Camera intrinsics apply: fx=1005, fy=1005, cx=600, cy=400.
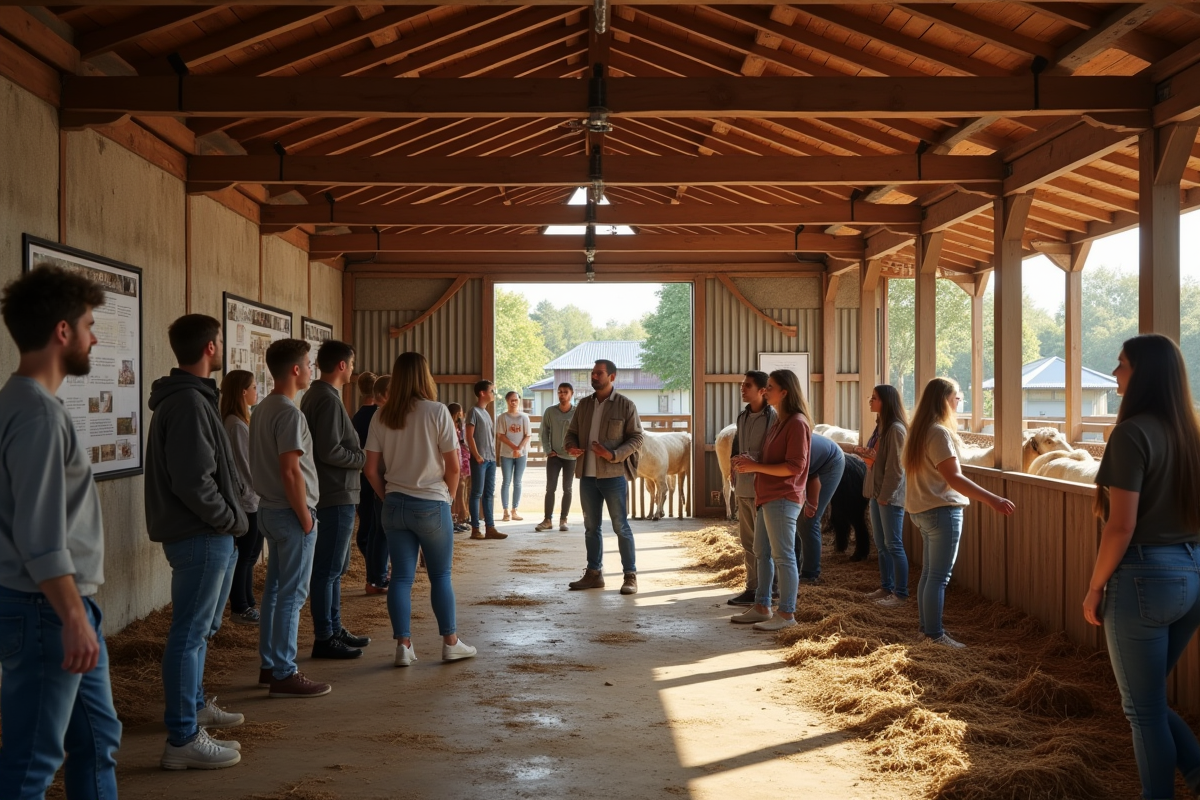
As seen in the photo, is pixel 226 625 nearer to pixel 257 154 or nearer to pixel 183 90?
pixel 183 90

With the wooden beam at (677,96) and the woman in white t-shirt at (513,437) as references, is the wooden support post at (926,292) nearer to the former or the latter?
the wooden beam at (677,96)

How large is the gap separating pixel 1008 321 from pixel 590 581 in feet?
12.5

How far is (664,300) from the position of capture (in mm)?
48094

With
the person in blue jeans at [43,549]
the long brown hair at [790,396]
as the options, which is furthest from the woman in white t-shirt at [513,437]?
the person in blue jeans at [43,549]

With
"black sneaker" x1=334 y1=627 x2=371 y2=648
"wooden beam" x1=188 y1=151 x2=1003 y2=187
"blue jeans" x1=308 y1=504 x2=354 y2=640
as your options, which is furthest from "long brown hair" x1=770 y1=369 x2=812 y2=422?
"black sneaker" x1=334 y1=627 x2=371 y2=648

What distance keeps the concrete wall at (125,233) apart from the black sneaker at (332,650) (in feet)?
4.51

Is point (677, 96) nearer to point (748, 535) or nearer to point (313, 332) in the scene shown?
point (748, 535)

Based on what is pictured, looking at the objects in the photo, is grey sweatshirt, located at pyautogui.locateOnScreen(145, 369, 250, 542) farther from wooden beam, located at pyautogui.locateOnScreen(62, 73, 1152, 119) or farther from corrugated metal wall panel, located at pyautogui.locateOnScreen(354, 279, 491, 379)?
corrugated metal wall panel, located at pyautogui.locateOnScreen(354, 279, 491, 379)

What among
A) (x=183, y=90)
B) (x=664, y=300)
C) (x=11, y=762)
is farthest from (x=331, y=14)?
(x=664, y=300)

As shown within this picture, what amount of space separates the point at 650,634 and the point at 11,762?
169 inches

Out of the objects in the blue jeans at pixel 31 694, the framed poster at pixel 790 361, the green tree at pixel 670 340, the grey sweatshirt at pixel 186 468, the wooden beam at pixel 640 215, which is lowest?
the blue jeans at pixel 31 694

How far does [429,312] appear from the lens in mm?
13164

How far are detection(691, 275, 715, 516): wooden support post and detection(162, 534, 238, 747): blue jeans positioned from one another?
9.63 metres

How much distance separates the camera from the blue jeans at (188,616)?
3656 mm
